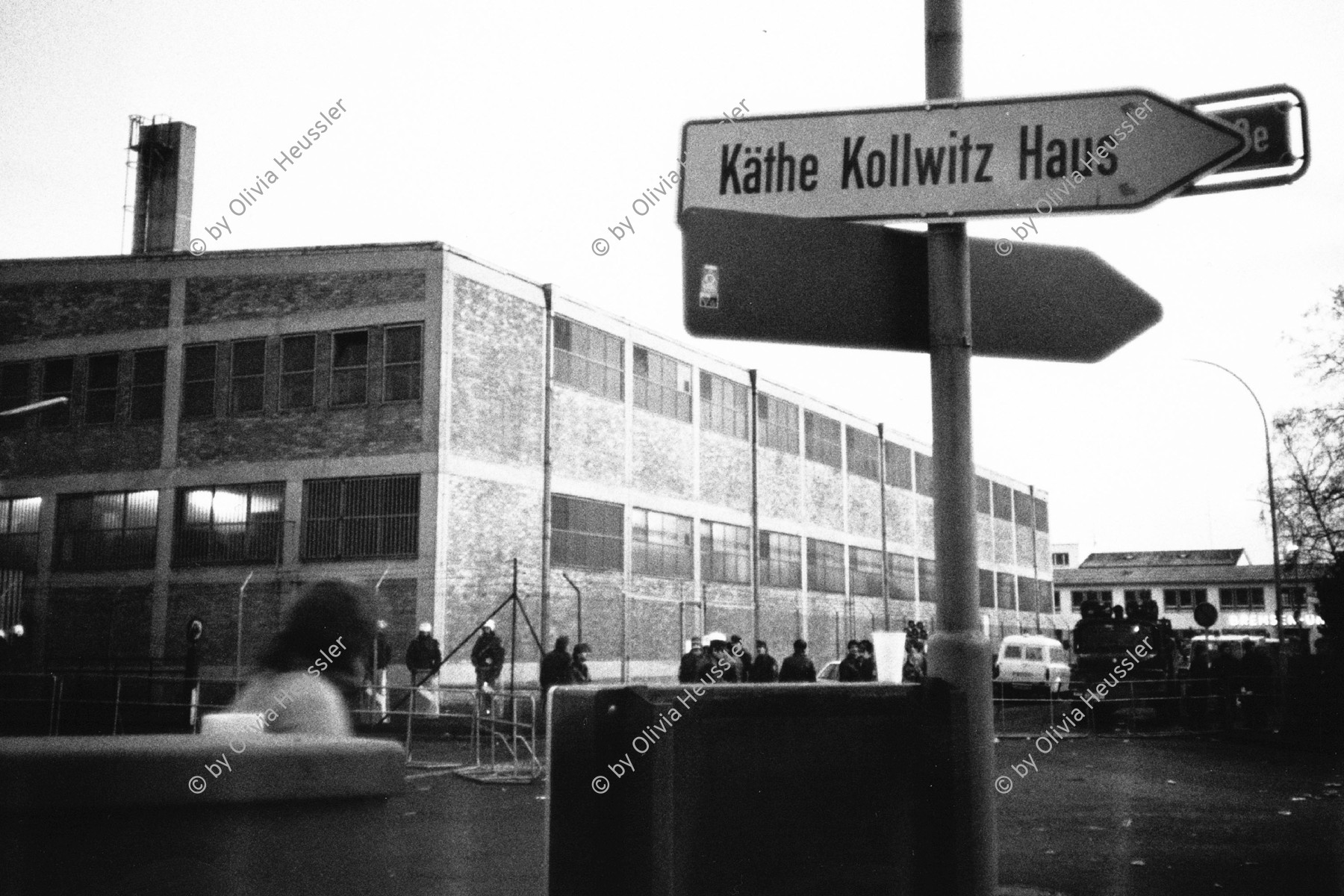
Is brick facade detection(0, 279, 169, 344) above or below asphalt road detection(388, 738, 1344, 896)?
above

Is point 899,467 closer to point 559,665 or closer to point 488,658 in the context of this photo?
point 488,658

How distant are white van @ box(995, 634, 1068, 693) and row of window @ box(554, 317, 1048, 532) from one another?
238 inches

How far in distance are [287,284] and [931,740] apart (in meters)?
29.4

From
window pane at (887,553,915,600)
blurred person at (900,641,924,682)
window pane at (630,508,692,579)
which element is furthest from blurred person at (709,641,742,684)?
window pane at (887,553,915,600)

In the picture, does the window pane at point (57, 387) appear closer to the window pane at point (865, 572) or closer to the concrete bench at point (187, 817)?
the window pane at point (865, 572)

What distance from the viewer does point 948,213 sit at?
298 centimetres

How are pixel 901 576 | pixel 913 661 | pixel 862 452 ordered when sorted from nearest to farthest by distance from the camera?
pixel 913 661 < pixel 862 452 < pixel 901 576

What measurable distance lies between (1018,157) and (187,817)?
234 centimetres

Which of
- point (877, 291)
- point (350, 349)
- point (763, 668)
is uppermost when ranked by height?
point (350, 349)

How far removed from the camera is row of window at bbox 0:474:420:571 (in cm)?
2778

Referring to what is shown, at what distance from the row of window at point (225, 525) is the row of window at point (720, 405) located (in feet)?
19.7

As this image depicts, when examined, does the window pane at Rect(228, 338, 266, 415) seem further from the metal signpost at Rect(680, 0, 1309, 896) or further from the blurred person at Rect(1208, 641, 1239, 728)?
the metal signpost at Rect(680, 0, 1309, 896)

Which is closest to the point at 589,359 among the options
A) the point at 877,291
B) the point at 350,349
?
the point at 350,349

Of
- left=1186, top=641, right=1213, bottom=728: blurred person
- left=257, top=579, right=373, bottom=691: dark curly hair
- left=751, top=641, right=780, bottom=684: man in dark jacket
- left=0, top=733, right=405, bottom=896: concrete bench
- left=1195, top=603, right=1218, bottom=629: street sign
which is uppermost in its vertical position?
left=1195, top=603, right=1218, bottom=629: street sign
